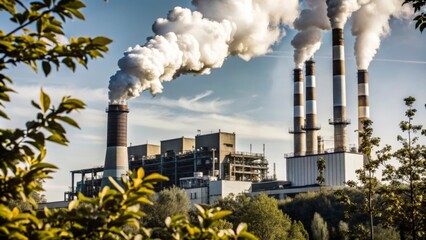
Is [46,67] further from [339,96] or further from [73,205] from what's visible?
[339,96]

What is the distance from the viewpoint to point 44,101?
396 centimetres

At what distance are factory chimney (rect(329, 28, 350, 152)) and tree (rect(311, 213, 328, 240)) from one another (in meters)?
21.2

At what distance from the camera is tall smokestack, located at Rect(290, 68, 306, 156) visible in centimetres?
9188

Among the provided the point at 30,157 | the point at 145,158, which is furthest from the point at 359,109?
the point at 30,157

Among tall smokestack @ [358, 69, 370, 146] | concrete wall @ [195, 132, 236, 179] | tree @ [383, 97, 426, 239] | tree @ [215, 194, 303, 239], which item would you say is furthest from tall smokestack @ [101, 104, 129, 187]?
tree @ [383, 97, 426, 239]

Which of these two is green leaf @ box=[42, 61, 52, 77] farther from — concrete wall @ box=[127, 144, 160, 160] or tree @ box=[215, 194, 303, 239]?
concrete wall @ box=[127, 144, 160, 160]

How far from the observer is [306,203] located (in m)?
71.8

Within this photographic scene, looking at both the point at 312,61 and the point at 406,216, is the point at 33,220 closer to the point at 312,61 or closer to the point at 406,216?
the point at 406,216

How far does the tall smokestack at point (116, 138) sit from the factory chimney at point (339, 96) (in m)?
26.7

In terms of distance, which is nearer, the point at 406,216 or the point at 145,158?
the point at 406,216

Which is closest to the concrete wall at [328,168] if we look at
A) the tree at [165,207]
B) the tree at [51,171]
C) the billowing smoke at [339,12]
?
the billowing smoke at [339,12]

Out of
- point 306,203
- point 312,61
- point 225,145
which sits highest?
point 312,61

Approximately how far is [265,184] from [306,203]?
17.2 m

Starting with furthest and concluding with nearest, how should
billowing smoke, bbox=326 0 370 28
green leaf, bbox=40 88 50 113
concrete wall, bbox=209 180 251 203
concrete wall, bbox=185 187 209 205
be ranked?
concrete wall, bbox=185 187 209 205 → concrete wall, bbox=209 180 251 203 → billowing smoke, bbox=326 0 370 28 → green leaf, bbox=40 88 50 113
